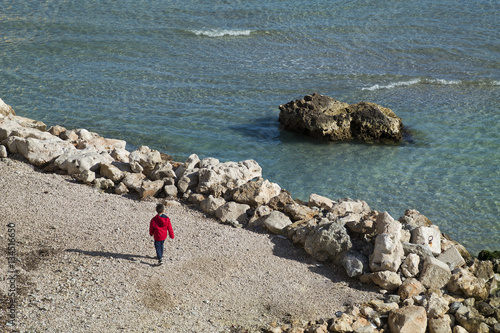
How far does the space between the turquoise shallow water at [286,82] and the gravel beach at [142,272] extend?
5017 mm

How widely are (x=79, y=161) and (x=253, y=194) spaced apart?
4.70 metres

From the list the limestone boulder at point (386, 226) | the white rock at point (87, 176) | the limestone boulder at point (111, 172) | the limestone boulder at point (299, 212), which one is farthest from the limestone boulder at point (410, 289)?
the white rock at point (87, 176)

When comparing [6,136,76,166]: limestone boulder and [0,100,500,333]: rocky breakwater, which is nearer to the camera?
[0,100,500,333]: rocky breakwater

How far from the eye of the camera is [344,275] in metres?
11.4

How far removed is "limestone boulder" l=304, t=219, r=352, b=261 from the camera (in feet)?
38.0

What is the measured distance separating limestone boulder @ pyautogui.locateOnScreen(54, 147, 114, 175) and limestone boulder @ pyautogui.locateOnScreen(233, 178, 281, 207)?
149 inches

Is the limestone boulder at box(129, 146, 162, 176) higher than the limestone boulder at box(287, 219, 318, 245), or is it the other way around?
the limestone boulder at box(129, 146, 162, 176)

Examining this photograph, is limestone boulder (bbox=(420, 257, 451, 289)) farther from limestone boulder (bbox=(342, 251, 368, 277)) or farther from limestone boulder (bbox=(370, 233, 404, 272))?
limestone boulder (bbox=(342, 251, 368, 277))

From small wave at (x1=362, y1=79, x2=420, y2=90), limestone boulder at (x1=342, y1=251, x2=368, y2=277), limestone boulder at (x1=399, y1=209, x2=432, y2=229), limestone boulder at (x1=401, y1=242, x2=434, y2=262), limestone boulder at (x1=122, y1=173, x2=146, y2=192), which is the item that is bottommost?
limestone boulder at (x1=342, y1=251, x2=368, y2=277)

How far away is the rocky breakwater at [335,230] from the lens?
10109 mm

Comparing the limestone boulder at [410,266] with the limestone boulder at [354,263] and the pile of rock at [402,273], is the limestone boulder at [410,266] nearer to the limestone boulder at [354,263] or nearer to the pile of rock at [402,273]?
the pile of rock at [402,273]

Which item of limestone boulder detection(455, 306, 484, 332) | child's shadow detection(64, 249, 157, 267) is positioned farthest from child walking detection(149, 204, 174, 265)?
limestone boulder detection(455, 306, 484, 332)

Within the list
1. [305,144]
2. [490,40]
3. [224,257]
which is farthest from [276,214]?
[490,40]

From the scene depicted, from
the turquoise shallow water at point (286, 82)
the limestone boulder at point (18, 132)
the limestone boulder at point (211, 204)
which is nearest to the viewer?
the limestone boulder at point (211, 204)
